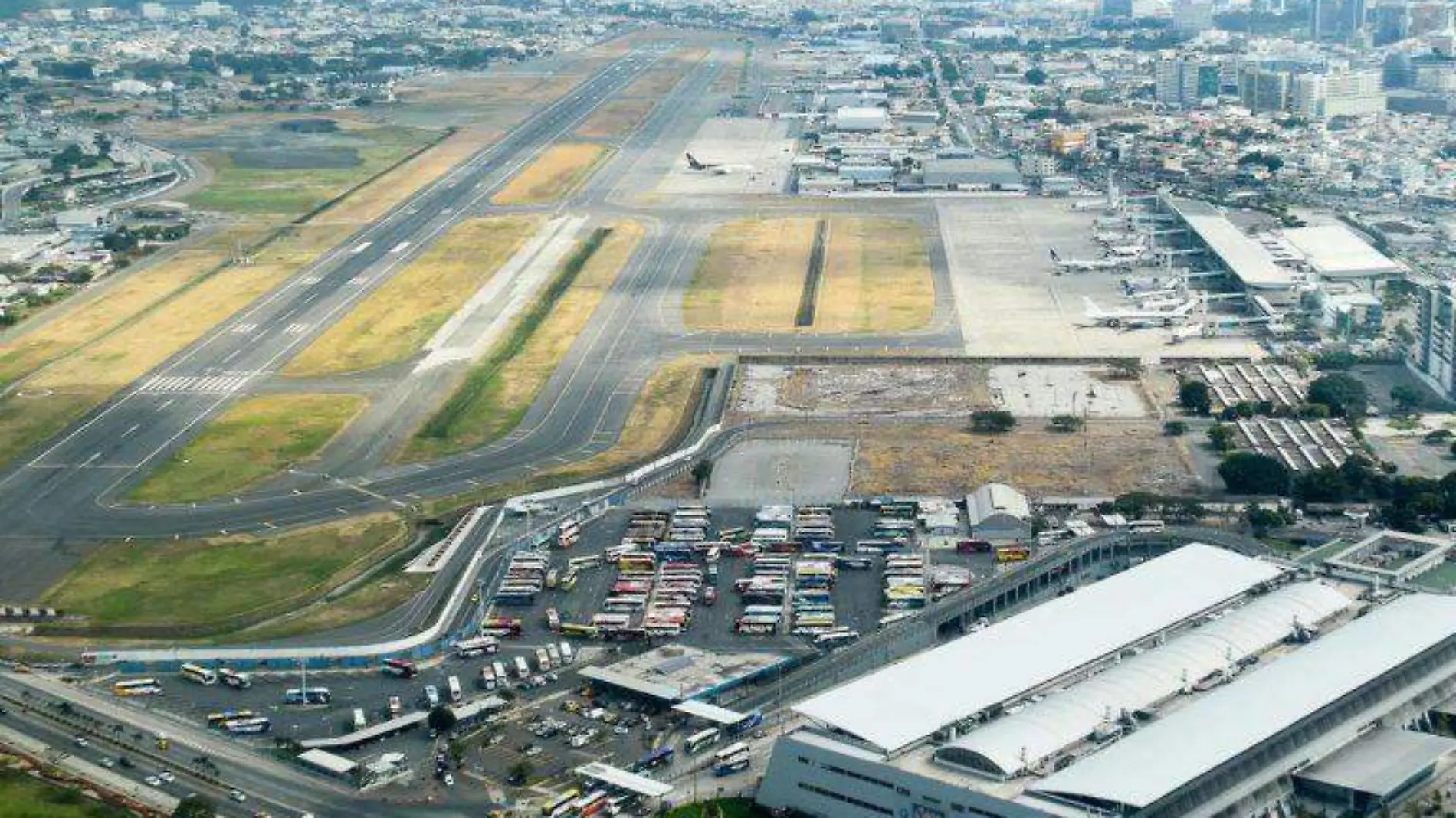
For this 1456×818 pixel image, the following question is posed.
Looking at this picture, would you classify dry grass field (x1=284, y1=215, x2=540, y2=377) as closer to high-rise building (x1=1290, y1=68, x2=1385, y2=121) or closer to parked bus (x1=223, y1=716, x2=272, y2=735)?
parked bus (x1=223, y1=716, x2=272, y2=735)

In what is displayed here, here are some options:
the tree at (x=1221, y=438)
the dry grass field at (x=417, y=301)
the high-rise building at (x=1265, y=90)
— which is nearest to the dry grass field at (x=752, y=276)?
the dry grass field at (x=417, y=301)

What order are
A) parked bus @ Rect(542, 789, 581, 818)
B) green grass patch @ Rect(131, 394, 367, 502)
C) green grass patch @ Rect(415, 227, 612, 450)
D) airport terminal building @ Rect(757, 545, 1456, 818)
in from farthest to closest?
green grass patch @ Rect(415, 227, 612, 450) → green grass patch @ Rect(131, 394, 367, 502) → parked bus @ Rect(542, 789, 581, 818) → airport terminal building @ Rect(757, 545, 1456, 818)

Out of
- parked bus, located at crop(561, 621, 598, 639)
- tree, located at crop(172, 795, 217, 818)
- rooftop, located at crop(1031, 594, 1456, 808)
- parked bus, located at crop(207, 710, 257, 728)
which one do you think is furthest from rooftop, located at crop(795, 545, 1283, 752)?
parked bus, located at crop(207, 710, 257, 728)

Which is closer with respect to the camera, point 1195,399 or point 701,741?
point 701,741

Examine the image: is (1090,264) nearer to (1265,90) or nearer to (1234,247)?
(1234,247)

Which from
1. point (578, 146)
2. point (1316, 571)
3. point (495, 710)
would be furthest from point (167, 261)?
point (1316, 571)

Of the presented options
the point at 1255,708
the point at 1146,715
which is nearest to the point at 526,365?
the point at 1146,715
